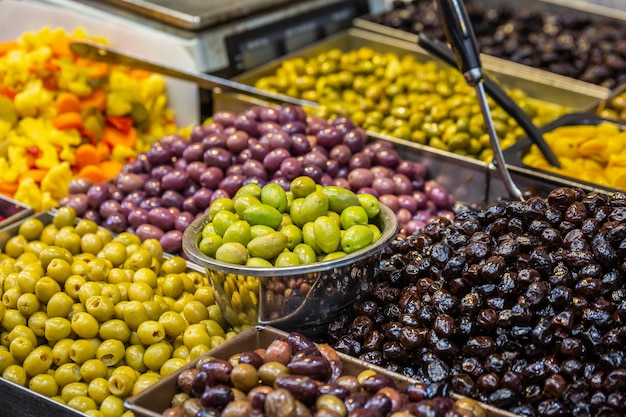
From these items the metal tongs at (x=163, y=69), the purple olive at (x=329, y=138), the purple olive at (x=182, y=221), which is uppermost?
the metal tongs at (x=163, y=69)

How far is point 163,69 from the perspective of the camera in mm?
→ 3336

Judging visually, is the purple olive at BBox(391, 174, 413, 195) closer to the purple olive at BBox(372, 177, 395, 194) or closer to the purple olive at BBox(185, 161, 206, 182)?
the purple olive at BBox(372, 177, 395, 194)

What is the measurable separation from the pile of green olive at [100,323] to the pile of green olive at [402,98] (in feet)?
3.91

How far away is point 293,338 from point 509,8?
11.0 ft

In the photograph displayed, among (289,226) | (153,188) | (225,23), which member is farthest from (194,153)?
(225,23)

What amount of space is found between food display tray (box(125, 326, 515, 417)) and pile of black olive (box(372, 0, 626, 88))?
99.5 inches

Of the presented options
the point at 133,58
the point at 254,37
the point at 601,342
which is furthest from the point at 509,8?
the point at 601,342

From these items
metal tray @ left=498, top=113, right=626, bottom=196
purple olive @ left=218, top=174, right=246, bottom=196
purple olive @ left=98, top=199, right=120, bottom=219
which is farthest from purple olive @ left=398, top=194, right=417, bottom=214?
purple olive @ left=98, top=199, right=120, bottom=219

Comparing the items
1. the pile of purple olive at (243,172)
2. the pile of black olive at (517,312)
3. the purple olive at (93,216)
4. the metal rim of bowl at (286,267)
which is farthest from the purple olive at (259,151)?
the pile of black olive at (517,312)

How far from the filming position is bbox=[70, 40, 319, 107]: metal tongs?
333cm

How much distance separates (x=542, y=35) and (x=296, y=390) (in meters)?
3.20

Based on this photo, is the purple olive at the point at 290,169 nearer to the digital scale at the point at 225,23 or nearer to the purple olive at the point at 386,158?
the purple olive at the point at 386,158

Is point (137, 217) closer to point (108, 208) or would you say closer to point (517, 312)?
point (108, 208)

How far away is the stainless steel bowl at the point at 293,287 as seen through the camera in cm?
207
